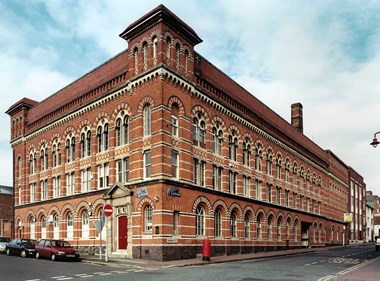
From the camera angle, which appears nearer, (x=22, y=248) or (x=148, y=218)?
(x=148, y=218)

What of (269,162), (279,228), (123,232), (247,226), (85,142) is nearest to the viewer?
(123,232)

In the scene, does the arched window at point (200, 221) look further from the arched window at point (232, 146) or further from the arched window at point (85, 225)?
the arched window at point (85, 225)

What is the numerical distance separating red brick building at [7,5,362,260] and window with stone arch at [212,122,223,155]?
3.1 inches

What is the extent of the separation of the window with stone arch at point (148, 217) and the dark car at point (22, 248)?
845 cm

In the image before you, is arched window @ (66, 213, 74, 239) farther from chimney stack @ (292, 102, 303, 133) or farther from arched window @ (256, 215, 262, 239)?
chimney stack @ (292, 102, 303, 133)

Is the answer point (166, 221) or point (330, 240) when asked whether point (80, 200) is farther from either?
point (330, 240)

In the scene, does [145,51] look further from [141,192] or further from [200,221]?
[200,221]

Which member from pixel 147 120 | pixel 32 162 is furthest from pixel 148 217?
pixel 32 162

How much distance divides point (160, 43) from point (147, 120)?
17.1 feet

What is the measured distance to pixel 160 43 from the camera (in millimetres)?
28891

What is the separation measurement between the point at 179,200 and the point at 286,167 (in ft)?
75.2

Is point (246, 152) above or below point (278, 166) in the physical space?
above

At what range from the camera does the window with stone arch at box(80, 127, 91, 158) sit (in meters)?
35.8

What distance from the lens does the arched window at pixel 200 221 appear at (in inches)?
1219
